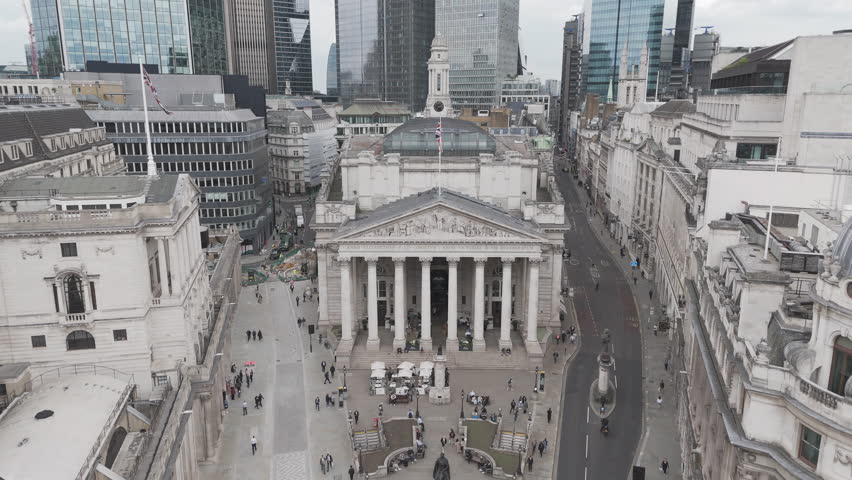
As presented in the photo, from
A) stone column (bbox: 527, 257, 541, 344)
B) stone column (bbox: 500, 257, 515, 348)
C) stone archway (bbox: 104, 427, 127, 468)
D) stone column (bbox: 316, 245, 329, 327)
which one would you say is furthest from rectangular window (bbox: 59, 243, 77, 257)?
stone column (bbox: 527, 257, 541, 344)

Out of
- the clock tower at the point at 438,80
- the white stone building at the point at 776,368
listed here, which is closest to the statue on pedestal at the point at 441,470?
the white stone building at the point at 776,368

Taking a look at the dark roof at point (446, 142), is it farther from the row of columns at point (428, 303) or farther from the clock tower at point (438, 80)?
the clock tower at point (438, 80)

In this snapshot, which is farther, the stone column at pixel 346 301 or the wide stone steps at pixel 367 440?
the stone column at pixel 346 301

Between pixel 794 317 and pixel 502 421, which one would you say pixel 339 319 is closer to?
pixel 502 421

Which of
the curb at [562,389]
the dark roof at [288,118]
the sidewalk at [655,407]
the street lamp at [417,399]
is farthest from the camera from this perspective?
the dark roof at [288,118]

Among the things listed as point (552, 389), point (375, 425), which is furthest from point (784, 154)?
point (375, 425)

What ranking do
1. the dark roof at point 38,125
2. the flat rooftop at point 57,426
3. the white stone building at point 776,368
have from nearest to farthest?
the white stone building at point 776,368
the flat rooftop at point 57,426
the dark roof at point 38,125

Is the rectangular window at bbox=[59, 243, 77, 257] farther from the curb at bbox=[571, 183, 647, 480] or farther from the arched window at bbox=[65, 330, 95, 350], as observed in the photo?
the curb at bbox=[571, 183, 647, 480]
